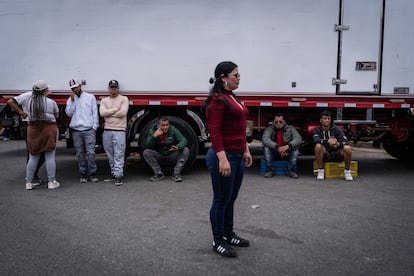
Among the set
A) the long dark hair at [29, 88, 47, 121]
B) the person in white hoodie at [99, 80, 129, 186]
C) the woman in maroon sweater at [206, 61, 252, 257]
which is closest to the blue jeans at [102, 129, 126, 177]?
the person in white hoodie at [99, 80, 129, 186]

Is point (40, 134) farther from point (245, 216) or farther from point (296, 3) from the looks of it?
point (296, 3)

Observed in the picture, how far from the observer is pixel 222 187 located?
131 inches

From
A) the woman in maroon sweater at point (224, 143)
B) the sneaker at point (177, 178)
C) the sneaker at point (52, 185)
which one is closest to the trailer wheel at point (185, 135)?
the sneaker at point (177, 178)

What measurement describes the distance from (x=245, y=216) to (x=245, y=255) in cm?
113

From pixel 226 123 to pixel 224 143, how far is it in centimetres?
17

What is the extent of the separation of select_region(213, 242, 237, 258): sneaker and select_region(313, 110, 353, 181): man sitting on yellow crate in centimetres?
360

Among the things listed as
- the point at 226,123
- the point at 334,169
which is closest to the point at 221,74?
the point at 226,123

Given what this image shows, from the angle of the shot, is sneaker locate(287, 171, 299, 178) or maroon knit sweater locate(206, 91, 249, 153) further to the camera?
sneaker locate(287, 171, 299, 178)

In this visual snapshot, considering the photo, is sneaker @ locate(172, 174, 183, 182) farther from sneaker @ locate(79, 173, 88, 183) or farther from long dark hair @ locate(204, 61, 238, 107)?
long dark hair @ locate(204, 61, 238, 107)

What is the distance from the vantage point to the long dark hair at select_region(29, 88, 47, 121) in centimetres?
567

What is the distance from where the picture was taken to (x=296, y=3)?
21.7 feet

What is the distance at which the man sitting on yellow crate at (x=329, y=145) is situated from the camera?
656 cm

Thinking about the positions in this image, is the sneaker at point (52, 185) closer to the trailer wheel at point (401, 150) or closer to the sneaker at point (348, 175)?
the sneaker at point (348, 175)

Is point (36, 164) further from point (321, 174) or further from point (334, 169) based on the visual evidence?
point (334, 169)
